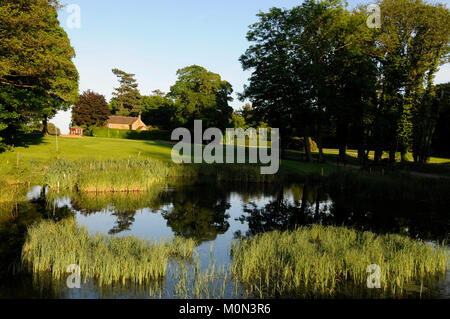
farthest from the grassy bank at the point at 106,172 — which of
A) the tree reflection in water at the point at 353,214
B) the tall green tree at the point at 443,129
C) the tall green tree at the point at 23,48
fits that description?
the tall green tree at the point at 443,129

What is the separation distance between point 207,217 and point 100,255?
23.8 feet

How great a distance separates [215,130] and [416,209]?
172 feet

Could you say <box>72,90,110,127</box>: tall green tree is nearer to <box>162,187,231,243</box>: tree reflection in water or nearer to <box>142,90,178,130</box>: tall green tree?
<box>142,90,178,130</box>: tall green tree

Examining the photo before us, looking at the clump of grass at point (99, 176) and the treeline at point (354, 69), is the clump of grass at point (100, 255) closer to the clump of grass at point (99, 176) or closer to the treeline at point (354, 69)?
the clump of grass at point (99, 176)

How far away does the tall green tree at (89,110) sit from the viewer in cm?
7044

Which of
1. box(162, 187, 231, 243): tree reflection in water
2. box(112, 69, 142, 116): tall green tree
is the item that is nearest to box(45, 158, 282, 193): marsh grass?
box(162, 187, 231, 243): tree reflection in water

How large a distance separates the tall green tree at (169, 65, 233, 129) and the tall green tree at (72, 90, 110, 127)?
16777 mm

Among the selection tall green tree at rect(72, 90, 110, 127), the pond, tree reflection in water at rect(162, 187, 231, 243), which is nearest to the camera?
the pond

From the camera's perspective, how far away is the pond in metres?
7.26

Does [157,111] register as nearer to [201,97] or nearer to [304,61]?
[201,97]

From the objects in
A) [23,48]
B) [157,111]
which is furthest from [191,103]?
[23,48]
